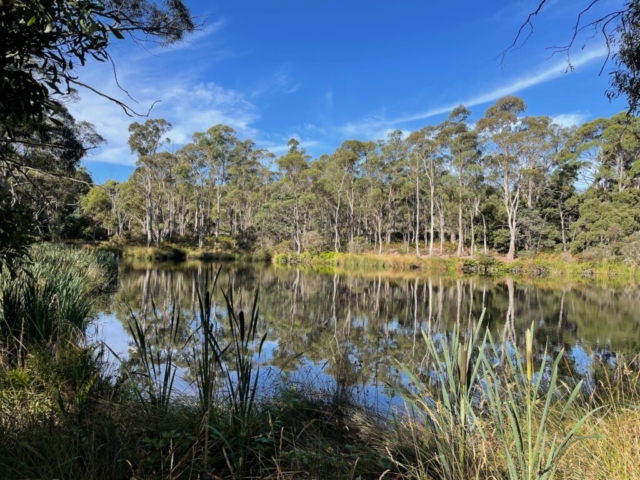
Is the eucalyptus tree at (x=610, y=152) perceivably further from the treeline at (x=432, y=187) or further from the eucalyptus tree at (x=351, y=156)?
the eucalyptus tree at (x=351, y=156)

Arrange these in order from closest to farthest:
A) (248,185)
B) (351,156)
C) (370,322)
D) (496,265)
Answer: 1. (370,322)
2. (496,265)
3. (351,156)
4. (248,185)

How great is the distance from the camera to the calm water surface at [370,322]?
181 inches

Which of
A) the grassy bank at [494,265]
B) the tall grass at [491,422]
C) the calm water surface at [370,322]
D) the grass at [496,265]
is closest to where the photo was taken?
the tall grass at [491,422]

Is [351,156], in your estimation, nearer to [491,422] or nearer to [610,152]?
[610,152]

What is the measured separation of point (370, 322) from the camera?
820 cm

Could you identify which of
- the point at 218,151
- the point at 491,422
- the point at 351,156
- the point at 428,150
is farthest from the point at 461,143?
the point at 491,422

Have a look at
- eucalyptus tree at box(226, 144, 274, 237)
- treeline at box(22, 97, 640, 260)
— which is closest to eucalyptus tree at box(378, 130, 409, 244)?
treeline at box(22, 97, 640, 260)

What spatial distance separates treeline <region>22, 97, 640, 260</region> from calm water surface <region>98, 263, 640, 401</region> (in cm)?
1330

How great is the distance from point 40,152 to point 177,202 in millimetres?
30803

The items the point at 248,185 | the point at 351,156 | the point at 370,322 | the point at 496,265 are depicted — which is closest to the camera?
the point at 370,322

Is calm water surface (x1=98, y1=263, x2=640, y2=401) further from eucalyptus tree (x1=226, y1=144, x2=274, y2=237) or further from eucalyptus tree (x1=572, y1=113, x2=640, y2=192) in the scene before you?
eucalyptus tree (x1=226, y1=144, x2=274, y2=237)

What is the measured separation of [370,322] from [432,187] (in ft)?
70.7

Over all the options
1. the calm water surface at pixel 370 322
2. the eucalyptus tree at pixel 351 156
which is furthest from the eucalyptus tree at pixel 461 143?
the calm water surface at pixel 370 322

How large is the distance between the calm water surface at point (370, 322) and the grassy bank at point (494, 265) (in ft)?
27.8
